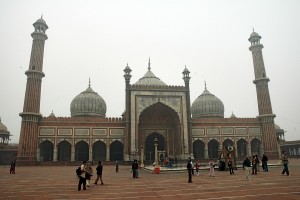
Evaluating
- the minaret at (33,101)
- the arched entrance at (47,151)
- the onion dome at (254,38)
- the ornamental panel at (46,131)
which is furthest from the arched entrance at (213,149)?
the minaret at (33,101)

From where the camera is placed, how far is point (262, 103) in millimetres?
36125

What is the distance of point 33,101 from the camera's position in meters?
31.2

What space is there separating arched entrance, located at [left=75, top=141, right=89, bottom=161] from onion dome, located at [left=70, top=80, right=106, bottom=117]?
5450 millimetres

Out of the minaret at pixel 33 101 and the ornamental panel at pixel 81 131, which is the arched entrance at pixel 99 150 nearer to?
the ornamental panel at pixel 81 131

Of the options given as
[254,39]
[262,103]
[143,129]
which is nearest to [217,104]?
[262,103]

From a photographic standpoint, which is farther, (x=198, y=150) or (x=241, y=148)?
(x=241, y=148)

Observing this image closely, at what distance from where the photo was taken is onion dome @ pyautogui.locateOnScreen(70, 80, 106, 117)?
38.0 metres

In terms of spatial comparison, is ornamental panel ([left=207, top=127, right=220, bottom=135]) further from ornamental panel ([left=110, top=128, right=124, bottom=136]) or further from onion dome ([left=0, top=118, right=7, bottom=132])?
onion dome ([left=0, top=118, right=7, bottom=132])

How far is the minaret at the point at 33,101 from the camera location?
95.7 ft

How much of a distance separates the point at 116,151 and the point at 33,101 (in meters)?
11.8

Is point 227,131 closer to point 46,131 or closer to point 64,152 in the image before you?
point 64,152

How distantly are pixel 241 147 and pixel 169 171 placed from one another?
77.3 feet

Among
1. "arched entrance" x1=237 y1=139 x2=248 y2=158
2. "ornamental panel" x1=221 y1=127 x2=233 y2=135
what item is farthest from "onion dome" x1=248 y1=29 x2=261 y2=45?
"arched entrance" x1=237 y1=139 x2=248 y2=158

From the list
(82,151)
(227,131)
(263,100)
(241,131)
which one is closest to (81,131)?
(82,151)
